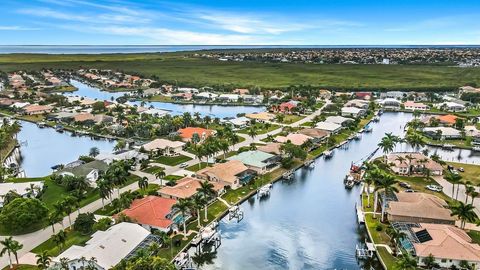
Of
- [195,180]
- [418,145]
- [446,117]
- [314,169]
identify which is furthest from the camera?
[446,117]

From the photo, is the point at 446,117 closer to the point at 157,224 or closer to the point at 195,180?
the point at 195,180

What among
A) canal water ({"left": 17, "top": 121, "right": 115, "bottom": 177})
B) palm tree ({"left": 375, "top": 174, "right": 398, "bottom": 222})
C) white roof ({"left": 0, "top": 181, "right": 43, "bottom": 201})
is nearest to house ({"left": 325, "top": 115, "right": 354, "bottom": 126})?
palm tree ({"left": 375, "top": 174, "right": 398, "bottom": 222})

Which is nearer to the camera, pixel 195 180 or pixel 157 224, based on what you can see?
pixel 157 224

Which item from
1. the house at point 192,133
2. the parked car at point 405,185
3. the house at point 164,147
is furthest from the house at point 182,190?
the house at point 192,133

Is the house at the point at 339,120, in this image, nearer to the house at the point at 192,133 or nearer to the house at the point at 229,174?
the house at the point at 192,133

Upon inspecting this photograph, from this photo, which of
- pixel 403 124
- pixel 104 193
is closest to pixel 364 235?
pixel 104 193

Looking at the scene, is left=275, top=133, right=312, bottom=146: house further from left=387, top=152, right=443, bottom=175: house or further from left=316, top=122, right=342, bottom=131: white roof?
left=387, top=152, right=443, bottom=175: house
